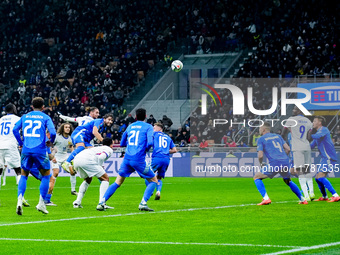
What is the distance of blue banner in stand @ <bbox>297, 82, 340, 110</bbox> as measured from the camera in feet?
94.5

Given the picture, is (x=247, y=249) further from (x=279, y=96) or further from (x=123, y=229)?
(x=279, y=96)

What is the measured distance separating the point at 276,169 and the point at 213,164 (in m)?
15.1

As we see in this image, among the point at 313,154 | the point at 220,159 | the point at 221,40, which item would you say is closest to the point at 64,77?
the point at 221,40

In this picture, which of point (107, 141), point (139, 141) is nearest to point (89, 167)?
point (107, 141)

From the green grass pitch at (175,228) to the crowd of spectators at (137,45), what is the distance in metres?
15.7

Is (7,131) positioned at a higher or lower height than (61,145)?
higher

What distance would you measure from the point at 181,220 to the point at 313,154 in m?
17.4

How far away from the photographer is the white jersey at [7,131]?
1645 centimetres

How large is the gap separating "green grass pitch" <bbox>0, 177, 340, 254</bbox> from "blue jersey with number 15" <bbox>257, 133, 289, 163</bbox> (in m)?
1.09

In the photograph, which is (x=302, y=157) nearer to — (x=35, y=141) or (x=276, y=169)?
(x=276, y=169)

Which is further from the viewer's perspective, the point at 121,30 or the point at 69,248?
the point at 121,30

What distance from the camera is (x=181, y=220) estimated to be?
39.1 ft

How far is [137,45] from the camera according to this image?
1695 inches

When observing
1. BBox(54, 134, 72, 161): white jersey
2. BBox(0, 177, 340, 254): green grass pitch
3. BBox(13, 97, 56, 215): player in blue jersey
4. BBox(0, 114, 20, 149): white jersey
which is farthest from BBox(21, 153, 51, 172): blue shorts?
BBox(54, 134, 72, 161): white jersey
